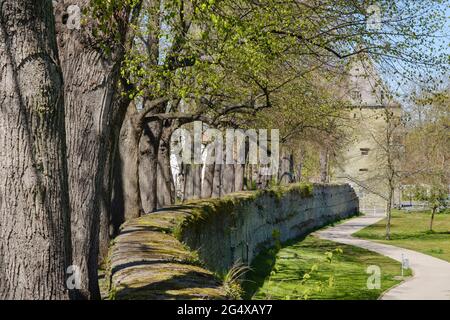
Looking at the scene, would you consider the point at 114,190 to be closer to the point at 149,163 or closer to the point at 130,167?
the point at 130,167

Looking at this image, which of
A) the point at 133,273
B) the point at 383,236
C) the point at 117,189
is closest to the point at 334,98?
the point at 383,236

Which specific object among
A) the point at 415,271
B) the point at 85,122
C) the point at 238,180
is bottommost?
the point at 415,271

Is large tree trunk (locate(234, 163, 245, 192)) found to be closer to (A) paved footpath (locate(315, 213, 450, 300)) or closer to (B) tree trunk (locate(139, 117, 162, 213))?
(A) paved footpath (locate(315, 213, 450, 300))

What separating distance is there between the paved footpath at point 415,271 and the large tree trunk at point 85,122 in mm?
10916

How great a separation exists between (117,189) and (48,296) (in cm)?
1068

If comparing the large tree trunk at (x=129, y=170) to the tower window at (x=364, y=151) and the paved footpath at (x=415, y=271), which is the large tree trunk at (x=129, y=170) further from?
the tower window at (x=364, y=151)

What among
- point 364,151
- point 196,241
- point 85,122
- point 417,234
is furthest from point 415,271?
point 364,151

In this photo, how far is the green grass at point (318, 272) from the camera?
1584cm

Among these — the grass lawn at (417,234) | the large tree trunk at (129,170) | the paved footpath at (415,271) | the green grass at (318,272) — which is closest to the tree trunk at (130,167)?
the large tree trunk at (129,170)

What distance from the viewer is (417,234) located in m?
36.2

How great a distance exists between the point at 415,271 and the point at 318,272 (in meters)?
3.33

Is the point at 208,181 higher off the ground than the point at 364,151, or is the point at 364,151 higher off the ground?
the point at 364,151

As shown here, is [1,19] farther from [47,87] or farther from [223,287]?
[223,287]
